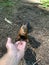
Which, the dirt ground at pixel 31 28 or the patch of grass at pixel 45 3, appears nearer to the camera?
the dirt ground at pixel 31 28

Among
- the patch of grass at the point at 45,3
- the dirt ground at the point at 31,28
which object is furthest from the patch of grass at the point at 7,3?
the patch of grass at the point at 45,3

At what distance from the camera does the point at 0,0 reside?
5578 millimetres

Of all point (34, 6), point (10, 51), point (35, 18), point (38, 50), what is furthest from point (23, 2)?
point (10, 51)

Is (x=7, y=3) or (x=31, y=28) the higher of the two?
(x=7, y=3)

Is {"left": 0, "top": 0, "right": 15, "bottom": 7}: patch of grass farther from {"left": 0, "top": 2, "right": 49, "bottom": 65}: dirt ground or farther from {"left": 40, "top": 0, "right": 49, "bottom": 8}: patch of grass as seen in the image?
{"left": 40, "top": 0, "right": 49, "bottom": 8}: patch of grass

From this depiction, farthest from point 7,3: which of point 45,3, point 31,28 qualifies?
point 31,28

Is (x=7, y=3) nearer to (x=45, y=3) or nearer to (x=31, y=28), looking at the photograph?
(x=45, y=3)

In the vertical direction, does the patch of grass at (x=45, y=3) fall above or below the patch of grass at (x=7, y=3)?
below

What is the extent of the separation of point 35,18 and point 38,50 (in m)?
0.95

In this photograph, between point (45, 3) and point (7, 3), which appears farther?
point (45, 3)

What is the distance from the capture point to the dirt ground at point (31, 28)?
4367 mm

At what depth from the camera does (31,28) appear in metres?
4.91

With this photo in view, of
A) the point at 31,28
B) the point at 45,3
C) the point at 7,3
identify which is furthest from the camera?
the point at 45,3

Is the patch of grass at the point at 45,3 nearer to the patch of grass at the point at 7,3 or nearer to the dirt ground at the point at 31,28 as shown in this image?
the dirt ground at the point at 31,28
